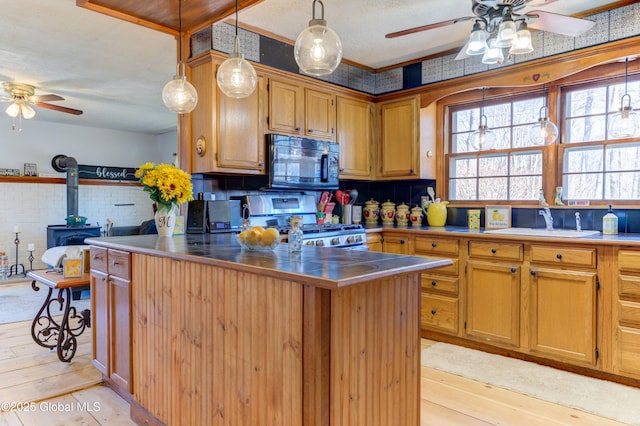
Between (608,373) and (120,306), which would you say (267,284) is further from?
(608,373)

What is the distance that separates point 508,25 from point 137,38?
9.95ft

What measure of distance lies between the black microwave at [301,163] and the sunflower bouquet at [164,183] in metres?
0.94

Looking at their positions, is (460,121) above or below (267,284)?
above

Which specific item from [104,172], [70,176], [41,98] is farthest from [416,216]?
[104,172]

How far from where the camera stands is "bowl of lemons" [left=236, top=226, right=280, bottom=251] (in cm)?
184

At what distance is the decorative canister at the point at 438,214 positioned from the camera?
4062 mm

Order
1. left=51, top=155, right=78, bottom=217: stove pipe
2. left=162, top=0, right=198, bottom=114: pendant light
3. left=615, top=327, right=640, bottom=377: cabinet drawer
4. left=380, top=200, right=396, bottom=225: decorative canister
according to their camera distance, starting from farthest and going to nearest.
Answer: left=51, top=155, right=78, bottom=217: stove pipe → left=380, top=200, right=396, bottom=225: decorative canister → left=615, top=327, right=640, bottom=377: cabinet drawer → left=162, top=0, right=198, bottom=114: pendant light

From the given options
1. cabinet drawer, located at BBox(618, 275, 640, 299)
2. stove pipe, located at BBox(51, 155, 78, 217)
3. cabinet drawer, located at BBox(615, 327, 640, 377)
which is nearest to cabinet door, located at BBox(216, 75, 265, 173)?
cabinet drawer, located at BBox(618, 275, 640, 299)

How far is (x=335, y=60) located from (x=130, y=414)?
7.09 feet

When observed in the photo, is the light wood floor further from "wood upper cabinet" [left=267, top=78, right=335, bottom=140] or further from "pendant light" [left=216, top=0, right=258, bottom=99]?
"wood upper cabinet" [left=267, top=78, right=335, bottom=140]

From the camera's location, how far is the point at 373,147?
440 cm

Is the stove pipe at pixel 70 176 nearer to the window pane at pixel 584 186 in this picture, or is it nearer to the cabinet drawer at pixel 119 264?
the cabinet drawer at pixel 119 264

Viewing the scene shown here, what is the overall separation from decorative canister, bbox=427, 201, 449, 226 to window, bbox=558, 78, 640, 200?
41.3 inches

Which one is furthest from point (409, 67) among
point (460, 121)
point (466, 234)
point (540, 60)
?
point (466, 234)
